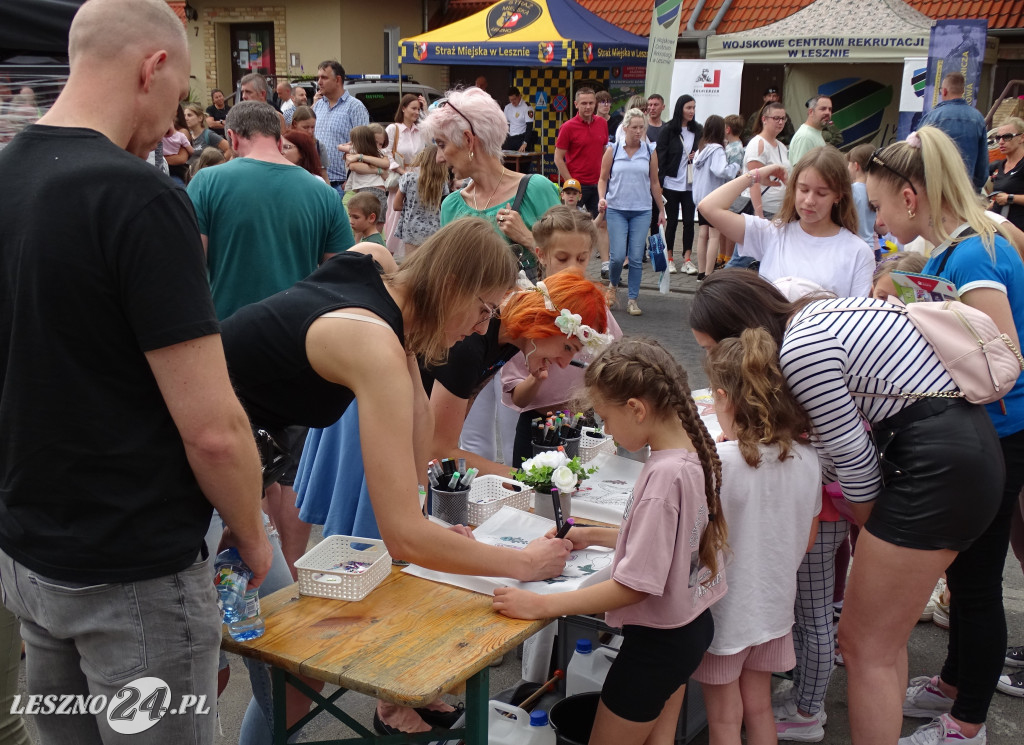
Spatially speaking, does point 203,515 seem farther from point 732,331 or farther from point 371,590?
point 732,331

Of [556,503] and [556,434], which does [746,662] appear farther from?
[556,434]

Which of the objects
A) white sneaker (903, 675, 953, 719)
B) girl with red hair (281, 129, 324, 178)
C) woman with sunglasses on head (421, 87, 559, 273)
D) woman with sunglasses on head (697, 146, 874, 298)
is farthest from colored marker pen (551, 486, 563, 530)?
girl with red hair (281, 129, 324, 178)

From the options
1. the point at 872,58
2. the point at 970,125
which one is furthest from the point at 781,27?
the point at 970,125

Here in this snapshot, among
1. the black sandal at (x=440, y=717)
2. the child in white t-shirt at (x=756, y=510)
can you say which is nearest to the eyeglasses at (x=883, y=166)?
the child in white t-shirt at (x=756, y=510)

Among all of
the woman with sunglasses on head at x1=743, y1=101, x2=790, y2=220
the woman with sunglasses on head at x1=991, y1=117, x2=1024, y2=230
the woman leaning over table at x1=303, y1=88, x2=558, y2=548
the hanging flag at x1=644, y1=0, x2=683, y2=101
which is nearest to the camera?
the woman leaning over table at x1=303, y1=88, x2=558, y2=548

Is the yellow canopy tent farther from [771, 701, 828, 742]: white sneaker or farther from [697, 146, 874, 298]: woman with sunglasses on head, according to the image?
[771, 701, 828, 742]: white sneaker

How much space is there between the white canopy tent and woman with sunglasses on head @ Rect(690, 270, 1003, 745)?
11328 mm

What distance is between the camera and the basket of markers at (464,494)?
2645mm

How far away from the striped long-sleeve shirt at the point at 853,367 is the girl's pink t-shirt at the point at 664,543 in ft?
1.25

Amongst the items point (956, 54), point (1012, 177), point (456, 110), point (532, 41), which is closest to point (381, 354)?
point (456, 110)

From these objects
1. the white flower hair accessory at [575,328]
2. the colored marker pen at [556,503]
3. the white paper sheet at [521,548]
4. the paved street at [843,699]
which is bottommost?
the paved street at [843,699]

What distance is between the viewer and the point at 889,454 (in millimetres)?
2422

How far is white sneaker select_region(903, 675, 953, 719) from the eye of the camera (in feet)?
10.3

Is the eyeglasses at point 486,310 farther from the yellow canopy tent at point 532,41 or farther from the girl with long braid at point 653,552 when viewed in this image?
the yellow canopy tent at point 532,41
